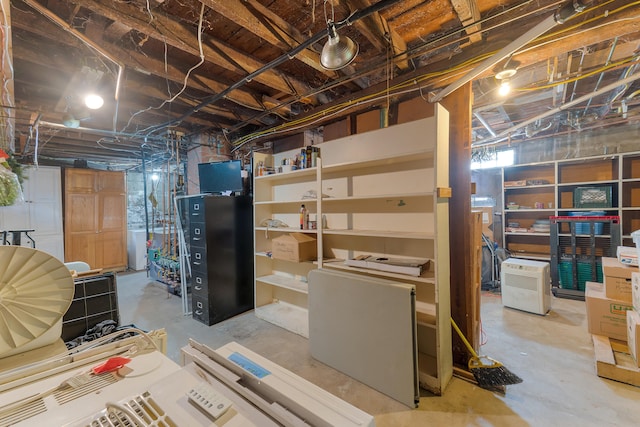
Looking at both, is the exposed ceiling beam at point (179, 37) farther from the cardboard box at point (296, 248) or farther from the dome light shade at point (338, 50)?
the cardboard box at point (296, 248)

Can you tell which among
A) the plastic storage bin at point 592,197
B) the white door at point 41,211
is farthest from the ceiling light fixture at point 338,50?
the white door at point 41,211

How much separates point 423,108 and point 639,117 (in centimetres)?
352

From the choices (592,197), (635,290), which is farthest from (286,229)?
(592,197)

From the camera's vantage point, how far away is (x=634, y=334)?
202cm

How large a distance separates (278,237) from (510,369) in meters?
2.55

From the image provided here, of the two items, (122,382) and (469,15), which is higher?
(469,15)

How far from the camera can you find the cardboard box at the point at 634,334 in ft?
6.51

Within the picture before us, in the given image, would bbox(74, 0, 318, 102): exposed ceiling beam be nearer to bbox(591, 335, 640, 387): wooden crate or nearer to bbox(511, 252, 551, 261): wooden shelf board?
bbox(591, 335, 640, 387): wooden crate

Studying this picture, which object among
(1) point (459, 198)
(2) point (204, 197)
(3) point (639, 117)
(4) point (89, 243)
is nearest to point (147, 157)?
(4) point (89, 243)

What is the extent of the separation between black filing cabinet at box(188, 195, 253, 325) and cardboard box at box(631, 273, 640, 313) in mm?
3888

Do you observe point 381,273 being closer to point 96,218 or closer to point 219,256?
point 219,256

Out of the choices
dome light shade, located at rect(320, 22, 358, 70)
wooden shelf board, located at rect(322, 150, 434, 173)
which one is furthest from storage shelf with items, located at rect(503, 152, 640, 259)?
dome light shade, located at rect(320, 22, 358, 70)

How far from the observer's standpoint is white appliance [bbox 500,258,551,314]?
3.13 meters

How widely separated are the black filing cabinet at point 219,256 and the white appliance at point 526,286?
11.4 ft
